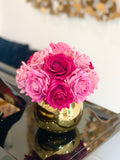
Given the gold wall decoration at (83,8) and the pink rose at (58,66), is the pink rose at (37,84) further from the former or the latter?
the gold wall decoration at (83,8)

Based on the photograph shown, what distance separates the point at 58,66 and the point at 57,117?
20 cm

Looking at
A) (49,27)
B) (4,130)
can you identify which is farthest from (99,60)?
(4,130)

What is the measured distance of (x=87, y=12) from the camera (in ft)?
5.73

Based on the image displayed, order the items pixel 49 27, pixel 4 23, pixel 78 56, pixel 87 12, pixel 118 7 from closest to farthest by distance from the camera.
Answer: pixel 78 56
pixel 118 7
pixel 87 12
pixel 49 27
pixel 4 23

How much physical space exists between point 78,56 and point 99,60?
37.8 inches

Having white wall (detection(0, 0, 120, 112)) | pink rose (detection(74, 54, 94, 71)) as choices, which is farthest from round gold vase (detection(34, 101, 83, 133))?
white wall (detection(0, 0, 120, 112))

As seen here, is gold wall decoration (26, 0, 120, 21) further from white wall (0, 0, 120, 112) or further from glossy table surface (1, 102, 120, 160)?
glossy table surface (1, 102, 120, 160)

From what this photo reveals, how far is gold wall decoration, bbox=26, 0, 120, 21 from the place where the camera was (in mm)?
1586

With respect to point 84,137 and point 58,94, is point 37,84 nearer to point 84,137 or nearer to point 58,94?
point 58,94

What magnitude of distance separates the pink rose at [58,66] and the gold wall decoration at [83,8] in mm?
938

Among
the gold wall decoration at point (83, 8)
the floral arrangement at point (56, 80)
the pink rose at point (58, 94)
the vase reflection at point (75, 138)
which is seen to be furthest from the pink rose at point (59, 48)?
the gold wall decoration at point (83, 8)

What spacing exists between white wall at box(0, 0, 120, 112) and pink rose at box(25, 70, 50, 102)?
996 millimetres

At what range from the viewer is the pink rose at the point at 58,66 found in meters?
0.77

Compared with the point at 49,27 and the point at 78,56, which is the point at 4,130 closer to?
the point at 78,56
